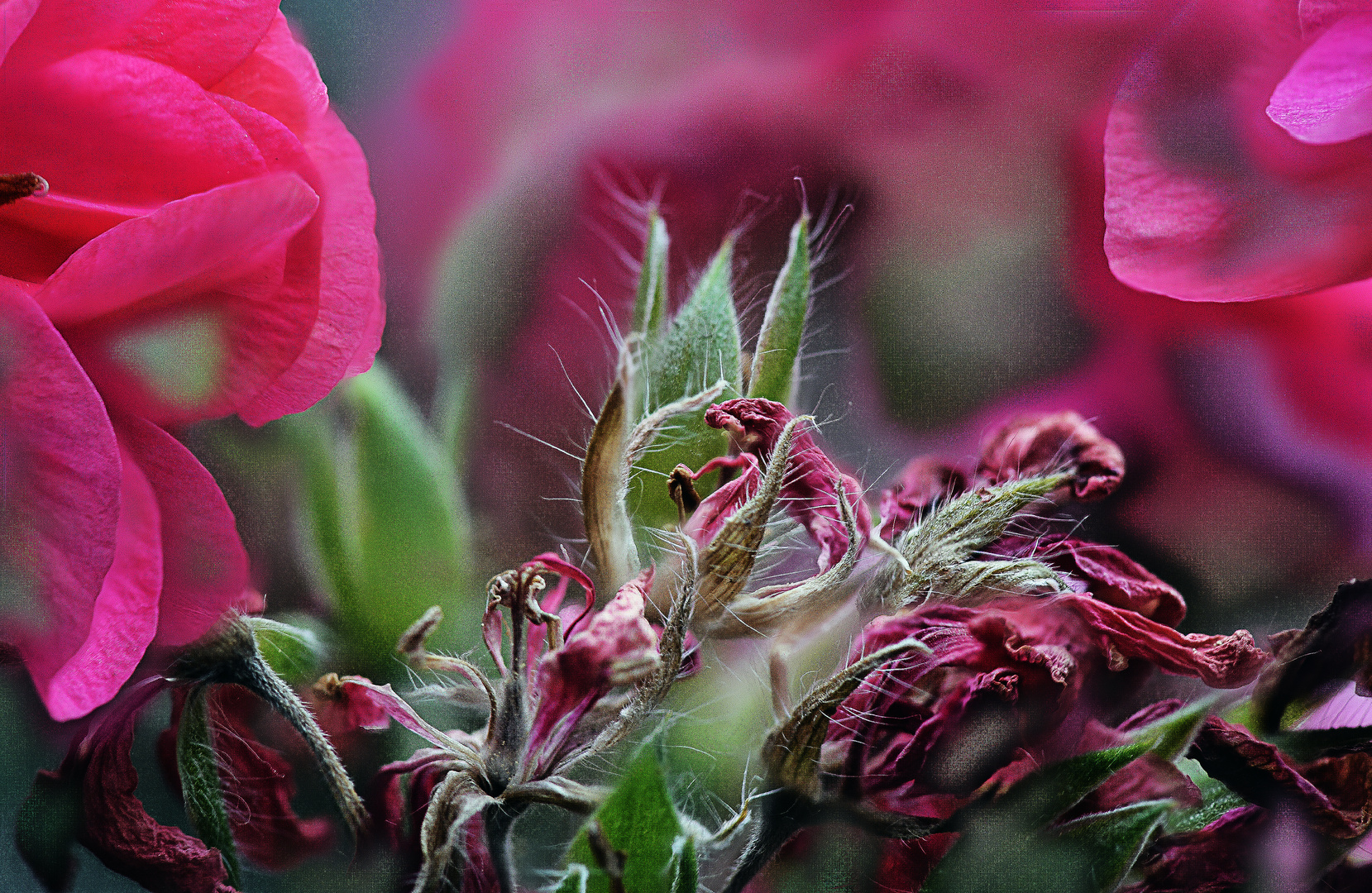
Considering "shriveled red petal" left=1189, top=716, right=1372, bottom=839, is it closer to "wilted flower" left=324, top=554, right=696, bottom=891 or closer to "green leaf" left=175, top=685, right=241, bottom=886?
"wilted flower" left=324, top=554, right=696, bottom=891

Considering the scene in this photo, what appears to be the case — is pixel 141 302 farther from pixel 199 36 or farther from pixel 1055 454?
pixel 1055 454

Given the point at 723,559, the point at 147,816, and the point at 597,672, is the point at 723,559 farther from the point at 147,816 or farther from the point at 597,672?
the point at 147,816

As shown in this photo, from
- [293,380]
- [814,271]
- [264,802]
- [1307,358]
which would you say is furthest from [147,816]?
[1307,358]

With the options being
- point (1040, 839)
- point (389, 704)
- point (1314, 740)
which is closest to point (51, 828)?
point (389, 704)

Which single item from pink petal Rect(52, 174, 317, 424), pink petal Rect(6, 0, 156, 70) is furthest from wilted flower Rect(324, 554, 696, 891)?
pink petal Rect(6, 0, 156, 70)

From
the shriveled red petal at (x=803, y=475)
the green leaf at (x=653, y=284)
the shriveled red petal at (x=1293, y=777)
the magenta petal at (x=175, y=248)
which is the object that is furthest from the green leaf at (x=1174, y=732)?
the magenta petal at (x=175, y=248)

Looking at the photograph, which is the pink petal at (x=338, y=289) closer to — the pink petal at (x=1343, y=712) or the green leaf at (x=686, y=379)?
the green leaf at (x=686, y=379)
